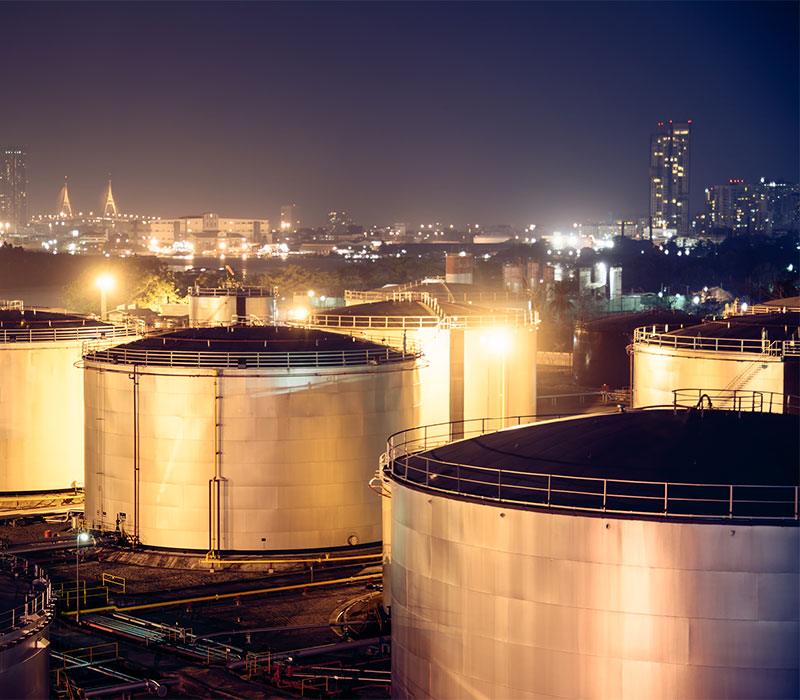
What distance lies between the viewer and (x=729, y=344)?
3781cm

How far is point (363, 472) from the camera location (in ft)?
120

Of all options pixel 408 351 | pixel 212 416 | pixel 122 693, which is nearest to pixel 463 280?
pixel 408 351

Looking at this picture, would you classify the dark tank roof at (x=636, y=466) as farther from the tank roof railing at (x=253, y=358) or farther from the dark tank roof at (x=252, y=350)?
the dark tank roof at (x=252, y=350)

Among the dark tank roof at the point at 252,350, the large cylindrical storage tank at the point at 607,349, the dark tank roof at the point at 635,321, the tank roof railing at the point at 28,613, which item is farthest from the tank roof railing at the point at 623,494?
the large cylindrical storage tank at the point at 607,349

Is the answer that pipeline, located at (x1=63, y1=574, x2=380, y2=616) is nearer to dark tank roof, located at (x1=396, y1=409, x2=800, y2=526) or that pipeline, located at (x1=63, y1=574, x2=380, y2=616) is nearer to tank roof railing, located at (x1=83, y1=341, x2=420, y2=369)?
tank roof railing, located at (x1=83, y1=341, x2=420, y2=369)

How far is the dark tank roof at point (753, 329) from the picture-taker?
3791 cm

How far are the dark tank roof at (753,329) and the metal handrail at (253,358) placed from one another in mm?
10172

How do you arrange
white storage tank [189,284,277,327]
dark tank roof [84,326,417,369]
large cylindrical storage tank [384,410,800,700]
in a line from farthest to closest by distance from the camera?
white storage tank [189,284,277,327], dark tank roof [84,326,417,369], large cylindrical storage tank [384,410,800,700]

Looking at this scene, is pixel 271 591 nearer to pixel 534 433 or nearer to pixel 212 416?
pixel 212 416

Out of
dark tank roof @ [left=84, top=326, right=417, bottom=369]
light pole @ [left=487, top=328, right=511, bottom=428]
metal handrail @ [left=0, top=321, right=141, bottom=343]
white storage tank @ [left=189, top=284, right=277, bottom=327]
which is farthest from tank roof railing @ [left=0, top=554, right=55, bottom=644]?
white storage tank @ [left=189, top=284, right=277, bottom=327]

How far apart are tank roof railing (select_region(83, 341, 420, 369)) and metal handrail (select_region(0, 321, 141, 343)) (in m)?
7.90

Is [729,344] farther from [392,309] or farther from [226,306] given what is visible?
[226,306]

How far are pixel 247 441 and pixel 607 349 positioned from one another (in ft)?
157

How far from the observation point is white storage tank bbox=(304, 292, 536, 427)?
141 ft
